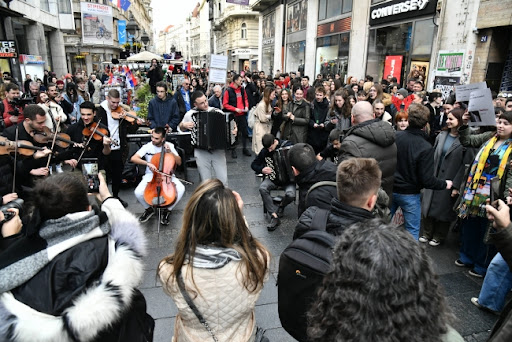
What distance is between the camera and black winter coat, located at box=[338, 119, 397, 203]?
3.61 meters

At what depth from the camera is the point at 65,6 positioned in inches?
1277

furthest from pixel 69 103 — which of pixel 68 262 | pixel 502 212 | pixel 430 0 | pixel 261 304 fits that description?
pixel 430 0

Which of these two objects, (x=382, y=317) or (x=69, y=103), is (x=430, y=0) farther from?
(x=382, y=317)

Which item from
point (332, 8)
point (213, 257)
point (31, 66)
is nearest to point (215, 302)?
point (213, 257)

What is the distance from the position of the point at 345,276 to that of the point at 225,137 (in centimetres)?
497

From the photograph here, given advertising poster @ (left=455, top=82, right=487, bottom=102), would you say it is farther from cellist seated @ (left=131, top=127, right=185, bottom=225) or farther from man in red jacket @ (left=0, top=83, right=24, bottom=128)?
man in red jacket @ (left=0, top=83, right=24, bottom=128)

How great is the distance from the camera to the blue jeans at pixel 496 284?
3176 millimetres

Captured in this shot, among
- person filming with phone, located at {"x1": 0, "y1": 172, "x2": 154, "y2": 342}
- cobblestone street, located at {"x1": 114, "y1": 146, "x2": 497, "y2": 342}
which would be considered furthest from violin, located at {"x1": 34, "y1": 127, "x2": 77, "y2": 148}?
person filming with phone, located at {"x1": 0, "y1": 172, "x2": 154, "y2": 342}

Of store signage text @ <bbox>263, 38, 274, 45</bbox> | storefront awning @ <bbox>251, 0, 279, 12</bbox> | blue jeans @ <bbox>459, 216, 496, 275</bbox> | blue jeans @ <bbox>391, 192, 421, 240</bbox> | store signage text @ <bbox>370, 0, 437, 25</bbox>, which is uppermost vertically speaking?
storefront awning @ <bbox>251, 0, 279, 12</bbox>

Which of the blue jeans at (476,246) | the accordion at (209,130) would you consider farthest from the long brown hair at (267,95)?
the blue jeans at (476,246)

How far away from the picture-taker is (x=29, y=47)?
24.0 m

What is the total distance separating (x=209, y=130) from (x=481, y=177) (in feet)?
12.8

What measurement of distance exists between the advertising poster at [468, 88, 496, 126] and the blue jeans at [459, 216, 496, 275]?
108 centimetres

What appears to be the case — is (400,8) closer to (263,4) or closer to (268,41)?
(268,41)
